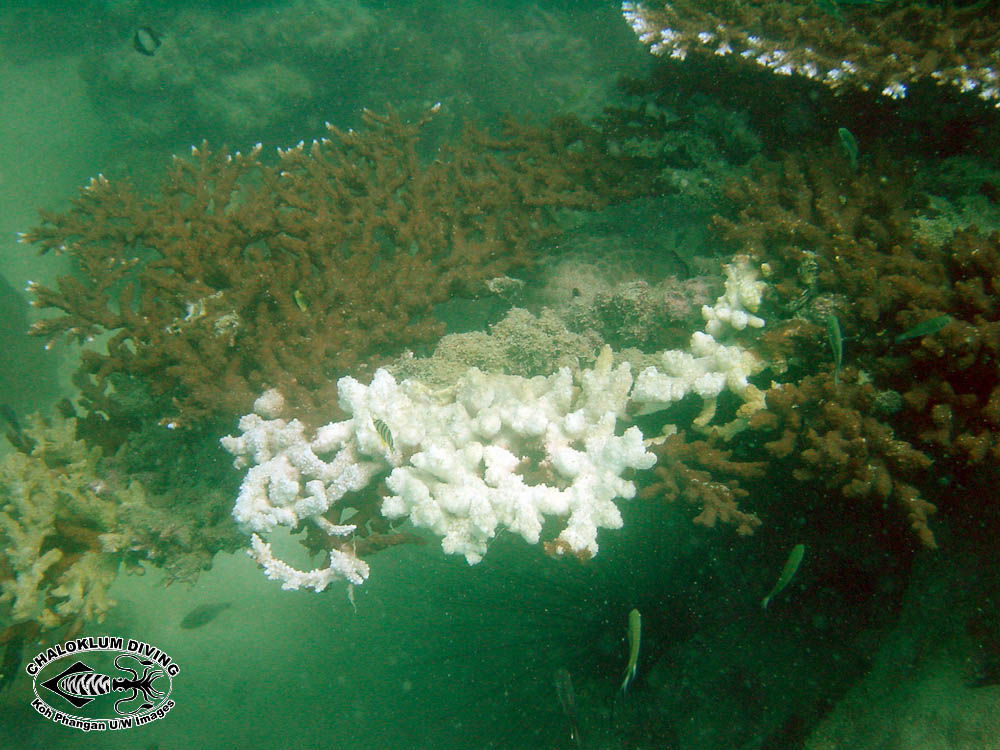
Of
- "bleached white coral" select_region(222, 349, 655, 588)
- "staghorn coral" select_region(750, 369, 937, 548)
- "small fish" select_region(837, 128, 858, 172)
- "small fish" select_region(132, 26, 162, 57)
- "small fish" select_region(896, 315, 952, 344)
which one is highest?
"small fish" select_region(837, 128, 858, 172)

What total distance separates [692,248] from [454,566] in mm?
3627

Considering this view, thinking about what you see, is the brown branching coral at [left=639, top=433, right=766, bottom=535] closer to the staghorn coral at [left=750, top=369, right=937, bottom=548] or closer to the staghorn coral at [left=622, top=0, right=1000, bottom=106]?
the staghorn coral at [left=750, top=369, right=937, bottom=548]

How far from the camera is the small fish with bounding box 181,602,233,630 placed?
7344mm

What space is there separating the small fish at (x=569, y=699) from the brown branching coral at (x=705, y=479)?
146 cm

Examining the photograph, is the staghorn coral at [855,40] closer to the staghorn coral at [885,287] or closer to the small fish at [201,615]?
the staghorn coral at [885,287]

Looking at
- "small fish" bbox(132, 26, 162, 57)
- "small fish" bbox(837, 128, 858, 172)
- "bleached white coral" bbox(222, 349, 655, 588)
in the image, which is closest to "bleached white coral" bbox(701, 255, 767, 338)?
"bleached white coral" bbox(222, 349, 655, 588)

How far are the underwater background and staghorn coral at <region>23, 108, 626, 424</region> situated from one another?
0.11 feet

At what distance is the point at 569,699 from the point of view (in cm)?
329

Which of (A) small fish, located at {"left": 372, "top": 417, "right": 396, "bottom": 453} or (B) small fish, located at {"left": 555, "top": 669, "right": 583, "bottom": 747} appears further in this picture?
(B) small fish, located at {"left": 555, "top": 669, "right": 583, "bottom": 747}

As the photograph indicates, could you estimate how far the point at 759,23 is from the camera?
3.97 metres

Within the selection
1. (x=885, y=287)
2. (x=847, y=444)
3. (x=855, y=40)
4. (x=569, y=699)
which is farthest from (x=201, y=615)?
(x=855, y=40)

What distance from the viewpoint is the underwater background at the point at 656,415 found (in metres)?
2.65

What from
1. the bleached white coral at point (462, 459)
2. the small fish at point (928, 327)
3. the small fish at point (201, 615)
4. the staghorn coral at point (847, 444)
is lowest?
the small fish at point (201, 615)

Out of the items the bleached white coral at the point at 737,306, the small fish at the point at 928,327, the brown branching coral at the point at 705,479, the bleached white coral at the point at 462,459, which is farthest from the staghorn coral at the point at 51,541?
the small fish at the point at 928,327
